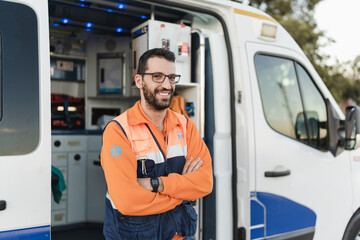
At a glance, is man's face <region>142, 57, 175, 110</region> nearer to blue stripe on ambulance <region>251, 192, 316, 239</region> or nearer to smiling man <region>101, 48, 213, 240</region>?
smiling man <region>101, 48, 213, 240</region>

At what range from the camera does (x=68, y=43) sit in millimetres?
4262

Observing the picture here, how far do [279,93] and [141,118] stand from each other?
5.02ft

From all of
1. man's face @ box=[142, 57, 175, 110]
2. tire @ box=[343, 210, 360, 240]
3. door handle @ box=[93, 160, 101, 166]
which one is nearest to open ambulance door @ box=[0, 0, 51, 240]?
man's face @ box=[142, 57, 175, 110]

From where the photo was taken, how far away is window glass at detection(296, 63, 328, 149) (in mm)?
3146

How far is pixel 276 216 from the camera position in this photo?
2.88m

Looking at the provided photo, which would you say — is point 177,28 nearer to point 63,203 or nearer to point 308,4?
point 63,203

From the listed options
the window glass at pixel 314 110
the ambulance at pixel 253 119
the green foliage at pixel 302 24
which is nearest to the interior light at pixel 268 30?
the ambulance at pixel 253 119

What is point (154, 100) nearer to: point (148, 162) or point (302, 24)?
point (148, 162)

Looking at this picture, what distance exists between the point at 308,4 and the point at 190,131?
13681 mm

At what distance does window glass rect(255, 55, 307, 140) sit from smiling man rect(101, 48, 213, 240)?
1044 millimetres

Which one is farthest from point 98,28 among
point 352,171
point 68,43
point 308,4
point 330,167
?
point 308,4

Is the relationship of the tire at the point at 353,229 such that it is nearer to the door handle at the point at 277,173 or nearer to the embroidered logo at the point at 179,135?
the door handle at the point at 277,173

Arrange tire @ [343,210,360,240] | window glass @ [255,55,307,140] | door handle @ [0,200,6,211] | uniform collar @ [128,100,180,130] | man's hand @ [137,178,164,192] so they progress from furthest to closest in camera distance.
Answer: tire @ [343,210,360,240], window glass @ [255,55,307,140], uniform collar @ [128,100,180,130], man's hand @ [137,178,164,192], door handle @ [0,200,6,211]

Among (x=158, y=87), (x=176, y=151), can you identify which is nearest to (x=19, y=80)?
(x=158, y=87)
